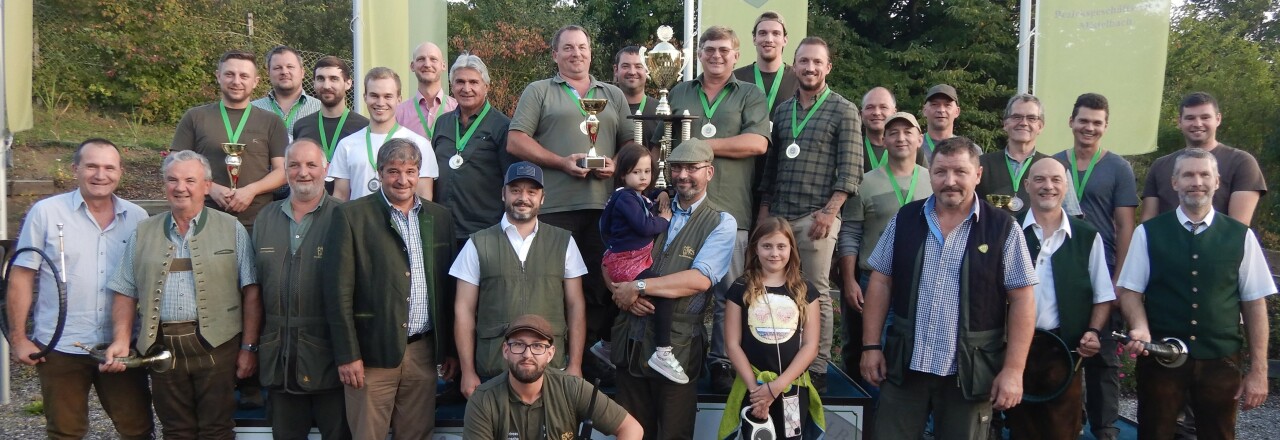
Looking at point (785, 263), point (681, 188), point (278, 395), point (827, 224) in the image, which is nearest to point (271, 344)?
point (278, 395)

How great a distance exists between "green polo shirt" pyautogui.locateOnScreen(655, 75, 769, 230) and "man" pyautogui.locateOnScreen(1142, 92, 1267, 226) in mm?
2358

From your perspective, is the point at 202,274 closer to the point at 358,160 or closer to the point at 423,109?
the point at 358,160

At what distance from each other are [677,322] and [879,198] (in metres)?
1.59

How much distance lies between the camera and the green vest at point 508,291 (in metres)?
4.90

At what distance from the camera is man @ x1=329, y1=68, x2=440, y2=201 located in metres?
5.62

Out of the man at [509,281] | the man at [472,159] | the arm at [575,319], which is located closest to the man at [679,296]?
the arm at [575,319]

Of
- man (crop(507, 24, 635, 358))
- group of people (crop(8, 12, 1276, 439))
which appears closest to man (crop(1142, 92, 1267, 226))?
group of people (crop(8, 12, 1276, 439))

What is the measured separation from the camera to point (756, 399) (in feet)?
15.6

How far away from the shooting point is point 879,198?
19.0 ft

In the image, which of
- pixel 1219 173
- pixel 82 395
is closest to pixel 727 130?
pixel 1219 173

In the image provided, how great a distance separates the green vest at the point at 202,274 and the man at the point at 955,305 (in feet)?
11.0

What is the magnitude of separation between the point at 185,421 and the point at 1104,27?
8.61 m

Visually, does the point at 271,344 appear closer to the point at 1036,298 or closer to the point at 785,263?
the point at 785,263

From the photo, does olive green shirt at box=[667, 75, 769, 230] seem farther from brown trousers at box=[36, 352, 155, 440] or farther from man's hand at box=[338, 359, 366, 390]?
brown trousers at box=[36, 352, 155, 440]
